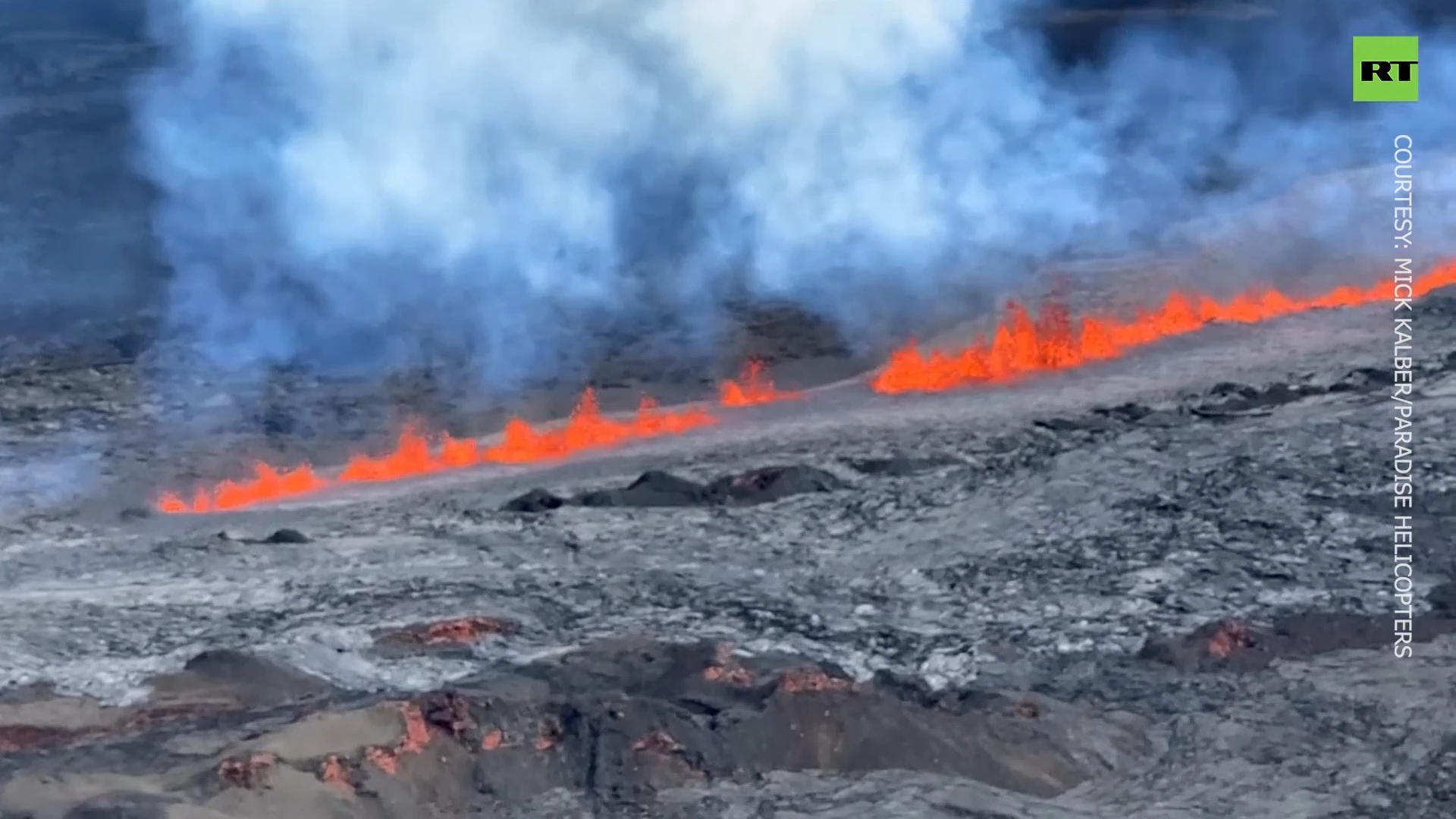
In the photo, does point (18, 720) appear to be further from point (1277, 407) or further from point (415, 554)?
point (1277, 407)

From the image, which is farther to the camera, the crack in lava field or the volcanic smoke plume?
the volcanic smoke plume

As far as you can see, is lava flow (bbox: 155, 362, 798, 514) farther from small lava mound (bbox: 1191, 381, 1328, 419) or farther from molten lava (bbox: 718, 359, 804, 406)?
small lava mound (bbox: 1191, 381, 1328, 419)

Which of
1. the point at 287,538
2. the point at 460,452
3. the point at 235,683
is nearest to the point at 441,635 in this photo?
the point at 235,683

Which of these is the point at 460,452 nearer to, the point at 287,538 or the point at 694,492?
the point at 287,538

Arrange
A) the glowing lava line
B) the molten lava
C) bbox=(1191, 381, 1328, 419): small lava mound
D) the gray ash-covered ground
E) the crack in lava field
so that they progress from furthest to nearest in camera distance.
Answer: the molten lava → the crack in lava field → bbox=(1191, 381, 1328, 419): small lava mound → the glowing lava line → the gray ash-covered ground

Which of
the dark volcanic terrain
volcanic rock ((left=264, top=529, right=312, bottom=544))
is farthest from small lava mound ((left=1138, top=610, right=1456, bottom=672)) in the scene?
volcanic rock ((left=264, top=529, right=312, bottom=544))

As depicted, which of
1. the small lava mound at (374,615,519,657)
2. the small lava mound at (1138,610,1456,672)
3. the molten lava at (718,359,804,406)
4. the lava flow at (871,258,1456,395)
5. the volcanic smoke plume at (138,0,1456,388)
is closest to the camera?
the small lava mound at (1138,610,1456,672)

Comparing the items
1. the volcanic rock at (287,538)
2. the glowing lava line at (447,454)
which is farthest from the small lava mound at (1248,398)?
the volcanic rock at (287,538)

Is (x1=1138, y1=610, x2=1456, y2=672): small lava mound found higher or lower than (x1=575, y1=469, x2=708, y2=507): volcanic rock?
lower
